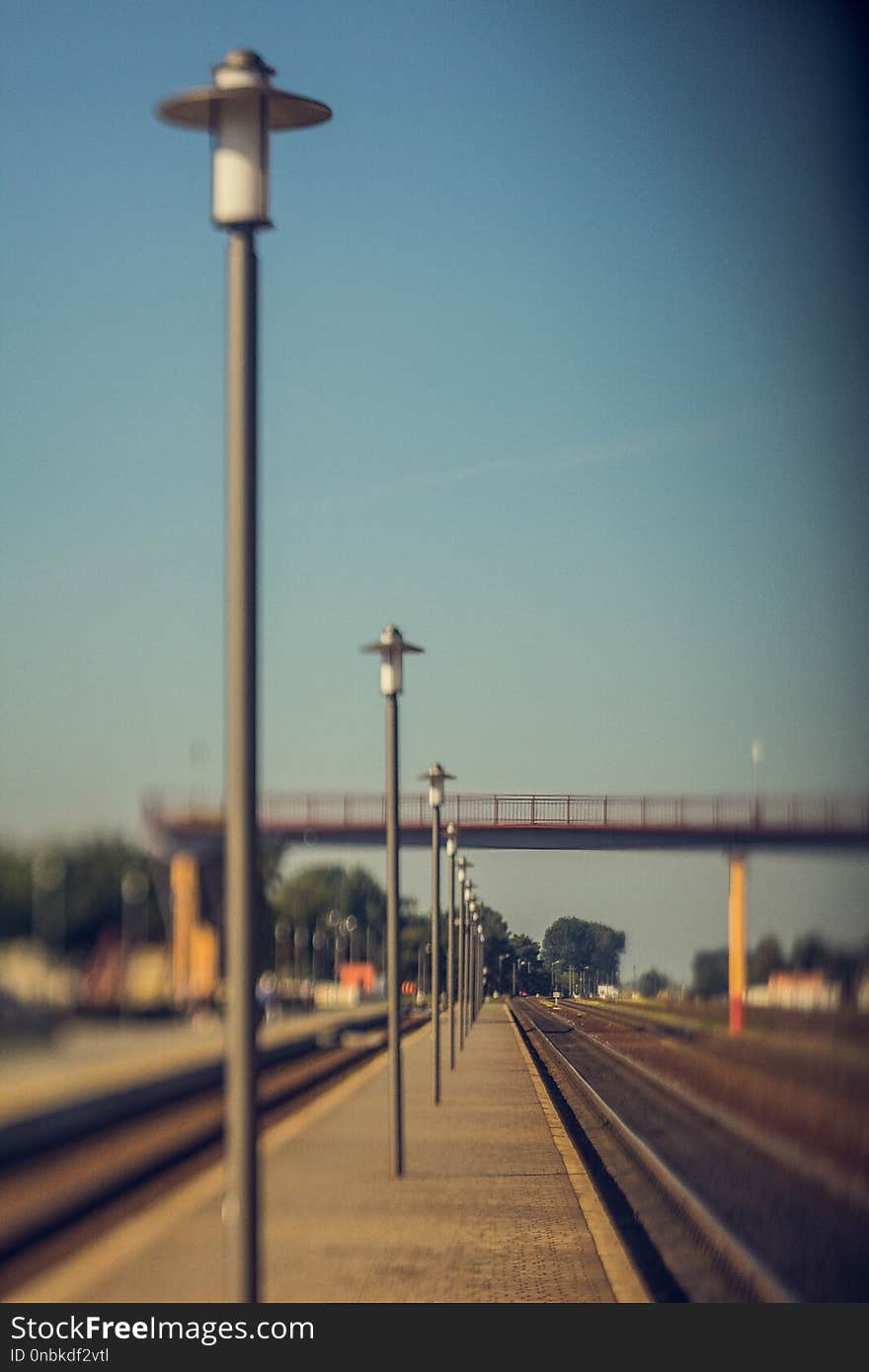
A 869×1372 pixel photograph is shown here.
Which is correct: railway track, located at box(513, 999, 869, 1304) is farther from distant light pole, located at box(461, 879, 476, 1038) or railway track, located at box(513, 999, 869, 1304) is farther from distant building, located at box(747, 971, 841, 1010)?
distant light pole, located at box(461, 879, 476, 1038)

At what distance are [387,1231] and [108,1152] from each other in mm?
11566

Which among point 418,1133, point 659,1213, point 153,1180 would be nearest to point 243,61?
point 659,1213

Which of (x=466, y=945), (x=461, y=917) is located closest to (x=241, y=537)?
(x=461, y=917)

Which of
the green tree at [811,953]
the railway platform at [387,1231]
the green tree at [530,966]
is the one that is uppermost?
the green tree at [811,953]

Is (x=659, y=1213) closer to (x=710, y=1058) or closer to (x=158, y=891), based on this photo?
(x=710, y=1058)

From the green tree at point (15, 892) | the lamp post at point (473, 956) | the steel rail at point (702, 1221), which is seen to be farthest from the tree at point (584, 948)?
the lamp post at point (473, 956)

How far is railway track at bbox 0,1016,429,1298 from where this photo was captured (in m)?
15.7

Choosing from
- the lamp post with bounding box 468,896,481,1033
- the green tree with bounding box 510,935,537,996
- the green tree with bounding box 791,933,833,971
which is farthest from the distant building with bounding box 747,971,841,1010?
the lamp post with bounding box 468,896,481,1033

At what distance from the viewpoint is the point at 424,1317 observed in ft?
35.1

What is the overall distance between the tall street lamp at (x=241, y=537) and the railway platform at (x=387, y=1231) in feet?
6.61

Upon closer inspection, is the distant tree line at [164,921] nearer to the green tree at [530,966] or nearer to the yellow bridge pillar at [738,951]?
the yellow bridge pillar at [738,951]

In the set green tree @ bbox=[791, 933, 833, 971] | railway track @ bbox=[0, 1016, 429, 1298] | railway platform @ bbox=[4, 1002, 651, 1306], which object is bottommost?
railway track @ bbox=[0, 1016, 429, 1298]

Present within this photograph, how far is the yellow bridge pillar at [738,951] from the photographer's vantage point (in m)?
11.6

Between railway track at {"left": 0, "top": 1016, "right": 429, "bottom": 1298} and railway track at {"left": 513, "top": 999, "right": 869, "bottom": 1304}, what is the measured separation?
127 inches
